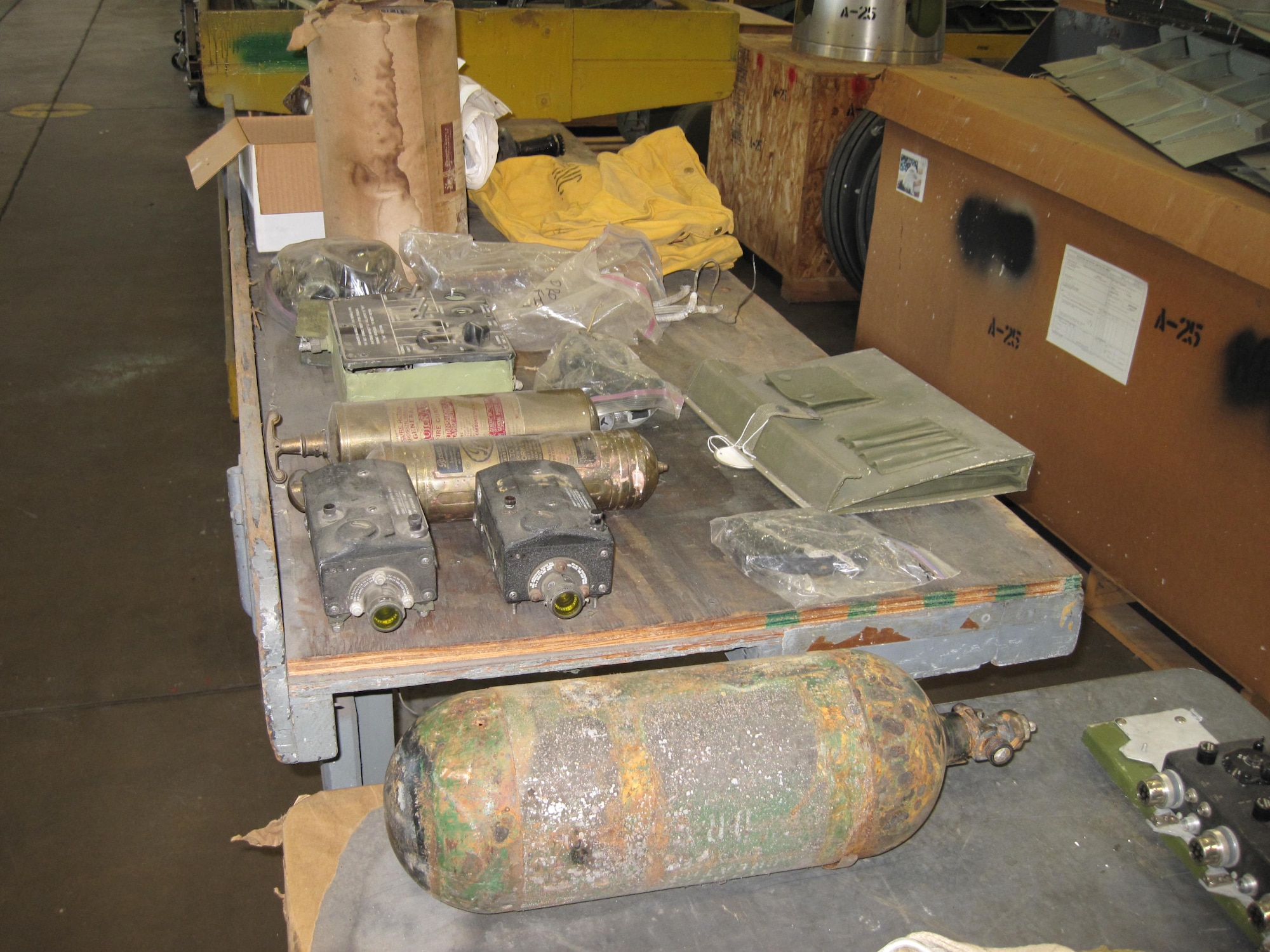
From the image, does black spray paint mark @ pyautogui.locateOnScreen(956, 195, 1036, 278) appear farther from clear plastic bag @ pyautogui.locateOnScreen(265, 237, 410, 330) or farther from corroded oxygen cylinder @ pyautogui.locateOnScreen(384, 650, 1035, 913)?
corroded oxygen cylinder @ pyautogui.locateOnScreen(384, 650, 1035, 913)

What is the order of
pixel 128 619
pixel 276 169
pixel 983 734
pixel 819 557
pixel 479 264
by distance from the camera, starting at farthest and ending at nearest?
pixel 128 619
pixel 276 169
pixel 479 264
pixel 819 557
pixel 983 734

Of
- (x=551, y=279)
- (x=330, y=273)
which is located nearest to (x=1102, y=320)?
(x=551, y=279)

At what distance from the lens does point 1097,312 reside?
85.7 inches

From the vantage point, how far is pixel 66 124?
20.3ft

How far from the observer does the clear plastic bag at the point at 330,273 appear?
1853 mm

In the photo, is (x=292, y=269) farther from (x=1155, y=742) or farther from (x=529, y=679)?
(x=1155, y=742)

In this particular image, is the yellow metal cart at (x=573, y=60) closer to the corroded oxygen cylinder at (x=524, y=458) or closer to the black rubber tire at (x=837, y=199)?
the black rubber tire at (x=837, y=199)

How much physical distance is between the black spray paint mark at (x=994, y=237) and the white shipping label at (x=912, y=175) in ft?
0.52

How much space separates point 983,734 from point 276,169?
180 centimetres

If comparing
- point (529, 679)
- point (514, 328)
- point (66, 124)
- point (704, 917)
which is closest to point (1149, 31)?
point (514, 328)

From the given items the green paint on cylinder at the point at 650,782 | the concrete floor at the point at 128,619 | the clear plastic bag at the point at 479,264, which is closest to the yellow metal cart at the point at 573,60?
the concrete floor at the point at 128,619

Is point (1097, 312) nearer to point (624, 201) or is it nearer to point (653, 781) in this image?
point (624, 201)

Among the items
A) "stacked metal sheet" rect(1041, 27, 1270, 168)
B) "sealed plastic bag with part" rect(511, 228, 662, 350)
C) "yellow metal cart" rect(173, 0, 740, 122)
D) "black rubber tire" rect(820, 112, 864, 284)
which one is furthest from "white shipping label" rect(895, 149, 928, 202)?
"yellow metal cart" rect(173, 0, 740, 122)

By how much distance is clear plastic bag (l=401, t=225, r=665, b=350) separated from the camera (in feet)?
6.15
